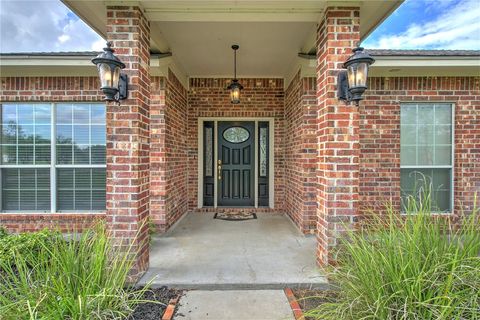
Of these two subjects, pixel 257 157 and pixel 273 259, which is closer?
pixel 273 259

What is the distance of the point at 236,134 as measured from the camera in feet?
19.9

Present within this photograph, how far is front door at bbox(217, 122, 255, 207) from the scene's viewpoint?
6.04 metres

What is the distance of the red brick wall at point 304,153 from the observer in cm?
433

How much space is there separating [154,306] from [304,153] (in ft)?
10.3

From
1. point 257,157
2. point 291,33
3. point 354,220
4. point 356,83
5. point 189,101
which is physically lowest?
point 354,220

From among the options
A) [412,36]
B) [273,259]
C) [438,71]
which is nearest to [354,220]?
[273,259]

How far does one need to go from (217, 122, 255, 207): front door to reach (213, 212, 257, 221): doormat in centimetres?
34

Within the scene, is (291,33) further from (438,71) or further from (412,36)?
(412,36)

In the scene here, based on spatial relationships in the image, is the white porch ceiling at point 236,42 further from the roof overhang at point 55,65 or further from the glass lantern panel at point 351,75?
the glass lantern panel at point 351,75

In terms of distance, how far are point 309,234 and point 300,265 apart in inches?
48.6

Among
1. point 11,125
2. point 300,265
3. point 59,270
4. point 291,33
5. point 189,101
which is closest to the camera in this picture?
point 59,270

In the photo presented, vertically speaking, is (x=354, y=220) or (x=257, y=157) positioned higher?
(x=257, y=157)

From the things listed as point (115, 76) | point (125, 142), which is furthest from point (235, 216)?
point (115, 76)

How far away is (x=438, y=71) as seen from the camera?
13.6 feet
